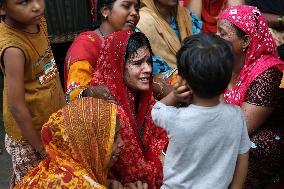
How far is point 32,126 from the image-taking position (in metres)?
2.56

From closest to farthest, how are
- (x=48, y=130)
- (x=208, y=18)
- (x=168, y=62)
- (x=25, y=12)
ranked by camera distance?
(x=48, y=130)
(x=25, y=12)
(x=168, y=62)
(x=208, y=18)

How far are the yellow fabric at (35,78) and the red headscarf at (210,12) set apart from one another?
1764mm

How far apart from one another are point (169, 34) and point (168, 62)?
25 cm

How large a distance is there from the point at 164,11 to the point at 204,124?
1929 mm

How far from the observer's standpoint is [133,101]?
2605 millimetres

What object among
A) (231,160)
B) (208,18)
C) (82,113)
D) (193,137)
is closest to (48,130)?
(82,113)

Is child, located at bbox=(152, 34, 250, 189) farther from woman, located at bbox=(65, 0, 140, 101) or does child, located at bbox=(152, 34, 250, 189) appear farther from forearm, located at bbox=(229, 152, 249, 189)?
woman, located at bbox=(65, 0, 140, 101)

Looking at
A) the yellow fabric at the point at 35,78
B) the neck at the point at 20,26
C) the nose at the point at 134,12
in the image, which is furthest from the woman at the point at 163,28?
the neck at the point at 20,26

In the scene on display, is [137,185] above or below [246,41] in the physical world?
below

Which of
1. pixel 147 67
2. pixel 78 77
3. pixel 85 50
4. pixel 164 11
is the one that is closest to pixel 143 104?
pixel 147 67

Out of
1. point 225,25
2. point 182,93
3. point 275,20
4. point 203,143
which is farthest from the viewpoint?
point 275,20

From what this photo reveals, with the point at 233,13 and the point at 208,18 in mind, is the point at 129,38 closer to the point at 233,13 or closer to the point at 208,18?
the point at 233,13

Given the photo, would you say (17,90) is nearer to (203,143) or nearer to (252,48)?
(203,143)

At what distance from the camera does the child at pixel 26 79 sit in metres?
2.42
